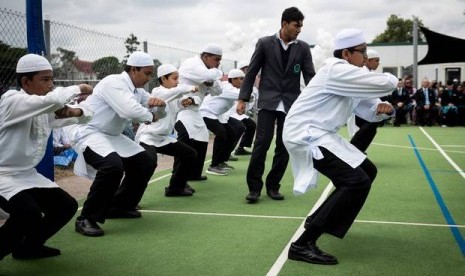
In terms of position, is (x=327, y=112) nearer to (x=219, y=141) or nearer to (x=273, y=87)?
(x=273, y=87)

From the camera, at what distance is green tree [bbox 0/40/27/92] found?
7.58 meters

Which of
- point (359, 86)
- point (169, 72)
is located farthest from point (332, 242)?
point (169, 72)

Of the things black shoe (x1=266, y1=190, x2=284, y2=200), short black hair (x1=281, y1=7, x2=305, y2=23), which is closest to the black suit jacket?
short black hair (x1=281, y1=7, x2=305, y2=23)

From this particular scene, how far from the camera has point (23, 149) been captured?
4363 millimetres

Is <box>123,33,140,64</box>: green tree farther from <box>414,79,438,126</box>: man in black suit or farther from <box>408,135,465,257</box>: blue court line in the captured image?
<box>414,79,438,126</box>: man in black suit

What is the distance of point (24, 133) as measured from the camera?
434cm

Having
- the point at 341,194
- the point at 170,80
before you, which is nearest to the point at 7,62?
the point at 170,80

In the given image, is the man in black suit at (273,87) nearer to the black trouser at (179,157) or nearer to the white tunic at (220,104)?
the black trouser at (179,157)

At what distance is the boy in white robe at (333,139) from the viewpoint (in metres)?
4.46

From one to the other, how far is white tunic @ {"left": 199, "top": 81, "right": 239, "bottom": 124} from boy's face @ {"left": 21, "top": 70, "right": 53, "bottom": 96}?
5.17 meters

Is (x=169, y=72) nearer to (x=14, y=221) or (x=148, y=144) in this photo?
(x=148, y=144)

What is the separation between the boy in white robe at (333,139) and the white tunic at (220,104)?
4.82m

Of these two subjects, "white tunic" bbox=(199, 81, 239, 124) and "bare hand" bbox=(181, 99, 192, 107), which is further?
"white tunic" bbox=(199, 81, 239, 124)

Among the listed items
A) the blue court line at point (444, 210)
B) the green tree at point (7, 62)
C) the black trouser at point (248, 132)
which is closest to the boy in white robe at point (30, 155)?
the green tree at point (7, 62)
